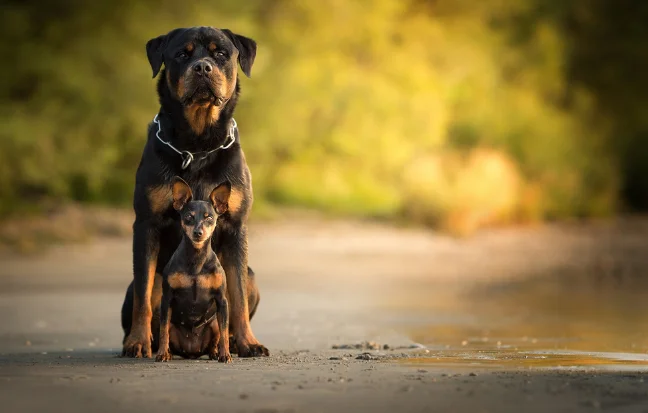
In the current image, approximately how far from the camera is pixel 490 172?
22.6m

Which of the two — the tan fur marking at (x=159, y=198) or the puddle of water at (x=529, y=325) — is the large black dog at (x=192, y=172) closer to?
the tan fur marking at (x=159, y=198)

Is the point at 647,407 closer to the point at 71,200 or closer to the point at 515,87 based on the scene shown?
the point at 71,200

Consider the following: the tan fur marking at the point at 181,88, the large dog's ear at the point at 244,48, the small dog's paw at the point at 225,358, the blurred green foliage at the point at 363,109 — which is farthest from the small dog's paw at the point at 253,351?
the blurred green foliage at the point at 363,109

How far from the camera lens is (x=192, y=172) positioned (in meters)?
7.33

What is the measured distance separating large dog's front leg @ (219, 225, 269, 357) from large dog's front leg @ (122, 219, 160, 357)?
43cm

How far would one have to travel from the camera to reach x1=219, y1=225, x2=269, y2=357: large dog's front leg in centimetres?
729

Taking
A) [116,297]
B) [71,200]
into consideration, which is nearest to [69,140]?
[71,200]

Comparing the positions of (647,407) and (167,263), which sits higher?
(167,263)

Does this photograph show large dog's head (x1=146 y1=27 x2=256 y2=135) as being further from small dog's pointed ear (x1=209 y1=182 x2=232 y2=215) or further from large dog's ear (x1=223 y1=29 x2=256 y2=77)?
small dog's pointed ear (x1=209 y1=182 x2=232 y2=215)

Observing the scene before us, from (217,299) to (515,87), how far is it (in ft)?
75.6

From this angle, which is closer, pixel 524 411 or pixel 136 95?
pixel 524 411

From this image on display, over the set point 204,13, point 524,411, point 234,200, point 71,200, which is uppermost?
point 204,13

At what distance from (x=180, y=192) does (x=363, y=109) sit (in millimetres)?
17792

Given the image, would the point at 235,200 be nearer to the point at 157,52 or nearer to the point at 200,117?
the point at 200,117
